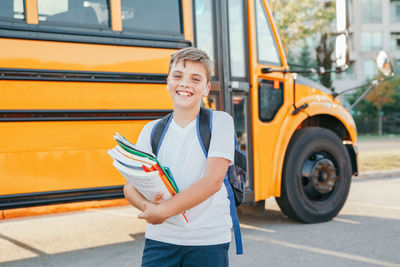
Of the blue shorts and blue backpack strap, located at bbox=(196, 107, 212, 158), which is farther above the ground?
blue backpack strap, located at bbox=(196, 107, 212, 158)

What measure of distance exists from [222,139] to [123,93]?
1.89 metres

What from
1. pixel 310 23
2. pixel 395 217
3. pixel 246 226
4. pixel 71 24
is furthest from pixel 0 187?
pixel 310 23

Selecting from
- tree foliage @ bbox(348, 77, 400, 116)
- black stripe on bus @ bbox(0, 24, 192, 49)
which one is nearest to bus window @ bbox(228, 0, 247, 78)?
black stripe on bus @ bbox(0, 24, 192, 49)

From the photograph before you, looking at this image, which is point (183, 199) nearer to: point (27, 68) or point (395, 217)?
point (27, 68)

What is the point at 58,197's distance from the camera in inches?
132

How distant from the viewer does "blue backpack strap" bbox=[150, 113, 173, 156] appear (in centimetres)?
191

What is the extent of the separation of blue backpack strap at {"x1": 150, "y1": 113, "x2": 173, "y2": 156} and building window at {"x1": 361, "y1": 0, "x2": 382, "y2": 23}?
140 ft

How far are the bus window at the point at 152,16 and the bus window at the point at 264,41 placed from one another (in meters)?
0.91

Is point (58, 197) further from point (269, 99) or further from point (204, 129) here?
point (269, 99)

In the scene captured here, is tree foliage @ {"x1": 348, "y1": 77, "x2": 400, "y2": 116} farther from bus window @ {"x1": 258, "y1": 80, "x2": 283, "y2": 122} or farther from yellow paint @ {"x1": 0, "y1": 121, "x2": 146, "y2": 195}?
yellow paint @ {"x1": 0, "y1": 121, "x2": 146, "y2": 195}

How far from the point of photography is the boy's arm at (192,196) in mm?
1707

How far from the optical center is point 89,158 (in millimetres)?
3447

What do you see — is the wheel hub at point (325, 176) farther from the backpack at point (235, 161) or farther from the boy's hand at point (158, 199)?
the boy's hand at point (158, 199)

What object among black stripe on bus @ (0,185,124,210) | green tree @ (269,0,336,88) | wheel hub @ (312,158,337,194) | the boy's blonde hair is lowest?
wheel hub @ (312,158,337,194)
